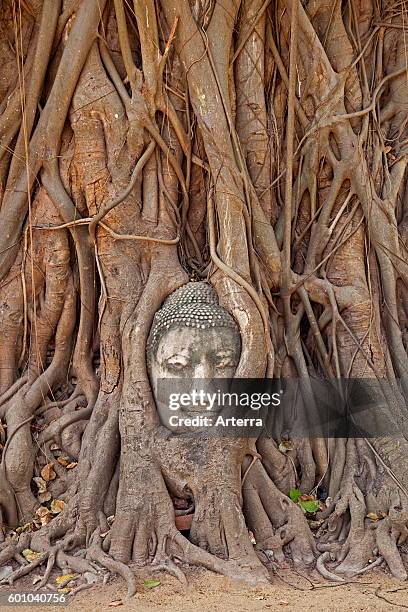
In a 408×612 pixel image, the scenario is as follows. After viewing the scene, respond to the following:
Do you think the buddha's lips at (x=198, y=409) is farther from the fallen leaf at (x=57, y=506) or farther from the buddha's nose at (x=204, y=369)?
the fallen leaf at (x=57, y=506)

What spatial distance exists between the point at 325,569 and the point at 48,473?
159cm

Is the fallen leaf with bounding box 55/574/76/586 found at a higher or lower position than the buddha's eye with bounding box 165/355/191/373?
lower

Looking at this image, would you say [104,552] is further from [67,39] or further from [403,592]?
[67,39]

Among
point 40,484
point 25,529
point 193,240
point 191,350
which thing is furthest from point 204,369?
point 25,529

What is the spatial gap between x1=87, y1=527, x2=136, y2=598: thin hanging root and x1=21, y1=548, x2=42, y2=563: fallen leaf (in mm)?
275

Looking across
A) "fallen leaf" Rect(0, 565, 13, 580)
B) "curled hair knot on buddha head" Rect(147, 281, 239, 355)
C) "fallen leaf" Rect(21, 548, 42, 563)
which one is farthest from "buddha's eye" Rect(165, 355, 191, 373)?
"fallen leaf" Rect(0, 565, 13, 580)

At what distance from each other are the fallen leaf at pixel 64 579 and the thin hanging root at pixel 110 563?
123mm

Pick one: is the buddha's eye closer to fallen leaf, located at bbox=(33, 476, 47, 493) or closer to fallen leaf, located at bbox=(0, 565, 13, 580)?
fallen leaf, located at bbox=(33, 476, 47, 493)

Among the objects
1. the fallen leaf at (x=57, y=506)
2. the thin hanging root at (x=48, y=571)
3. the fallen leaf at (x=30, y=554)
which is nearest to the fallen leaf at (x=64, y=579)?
the thin hanging root at (x=48, y=571)

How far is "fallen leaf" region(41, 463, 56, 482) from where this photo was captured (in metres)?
3.67

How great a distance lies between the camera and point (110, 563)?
9.91 ft

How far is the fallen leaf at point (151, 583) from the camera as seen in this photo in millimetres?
2896

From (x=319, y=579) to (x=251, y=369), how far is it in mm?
1042

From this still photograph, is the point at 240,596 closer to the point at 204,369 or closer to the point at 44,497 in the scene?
the point at 204,369
